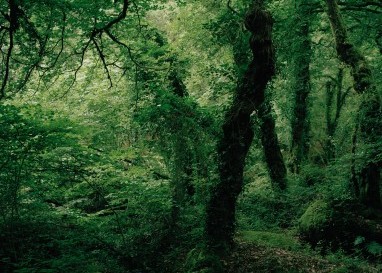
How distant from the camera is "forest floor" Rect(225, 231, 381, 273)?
7266 millimetres

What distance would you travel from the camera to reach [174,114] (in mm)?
10516

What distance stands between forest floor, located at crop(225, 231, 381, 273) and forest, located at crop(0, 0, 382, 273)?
1.5 inches

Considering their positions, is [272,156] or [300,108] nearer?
[272,156]

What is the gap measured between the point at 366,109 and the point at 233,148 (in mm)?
4184

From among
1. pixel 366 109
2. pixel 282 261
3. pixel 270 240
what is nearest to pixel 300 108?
pixel 366 109

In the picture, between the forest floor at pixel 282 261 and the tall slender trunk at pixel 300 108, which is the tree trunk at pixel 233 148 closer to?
the forest floor at pixel 282 261

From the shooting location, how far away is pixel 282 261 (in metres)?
7.52

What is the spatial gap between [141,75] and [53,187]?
16.0 feet

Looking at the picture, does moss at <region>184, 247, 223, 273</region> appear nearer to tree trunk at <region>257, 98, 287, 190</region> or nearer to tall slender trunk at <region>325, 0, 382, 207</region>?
tall slender trunk at <region>325, 0, 382, 207</region>

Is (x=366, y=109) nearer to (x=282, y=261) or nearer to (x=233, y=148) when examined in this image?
(x=233, y=148)

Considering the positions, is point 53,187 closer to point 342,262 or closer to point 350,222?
point 342,262

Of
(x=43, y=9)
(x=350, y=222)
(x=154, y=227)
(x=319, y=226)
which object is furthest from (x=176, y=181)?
(x=43, y=9)

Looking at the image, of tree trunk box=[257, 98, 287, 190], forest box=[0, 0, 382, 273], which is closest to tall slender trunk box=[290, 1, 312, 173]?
forest box=[0, 0, 382, 273]

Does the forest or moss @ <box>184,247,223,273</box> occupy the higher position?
the forest
